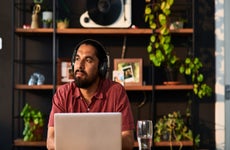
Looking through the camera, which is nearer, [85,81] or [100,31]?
[85,81]

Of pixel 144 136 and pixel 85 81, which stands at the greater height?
pixel 85 81

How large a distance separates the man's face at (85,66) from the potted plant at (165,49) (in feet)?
4.86

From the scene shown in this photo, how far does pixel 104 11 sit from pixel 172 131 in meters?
1.30

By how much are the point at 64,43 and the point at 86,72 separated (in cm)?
184

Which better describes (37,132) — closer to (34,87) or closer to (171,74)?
(34,87)

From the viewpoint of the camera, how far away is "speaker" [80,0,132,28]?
3.66m

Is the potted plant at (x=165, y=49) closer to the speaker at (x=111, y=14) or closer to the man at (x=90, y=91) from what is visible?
the speaker at (x=111, y=14)

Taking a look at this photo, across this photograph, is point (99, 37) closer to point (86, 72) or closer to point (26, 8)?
point (26, 8)

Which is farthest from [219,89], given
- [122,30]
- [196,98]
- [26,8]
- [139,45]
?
[26,8]

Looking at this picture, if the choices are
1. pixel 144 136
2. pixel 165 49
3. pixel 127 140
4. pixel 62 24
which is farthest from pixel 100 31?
pixel 144 136

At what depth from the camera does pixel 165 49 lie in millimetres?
3609

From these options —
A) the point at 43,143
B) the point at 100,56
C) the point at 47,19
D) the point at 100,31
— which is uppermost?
the point at 47,19

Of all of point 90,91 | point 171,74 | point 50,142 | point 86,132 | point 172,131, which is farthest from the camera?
point 171,74

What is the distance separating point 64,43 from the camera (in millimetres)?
3900
